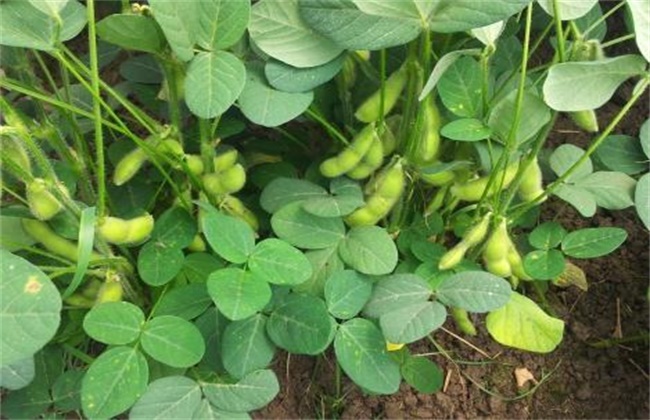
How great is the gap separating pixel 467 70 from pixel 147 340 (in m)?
0.51

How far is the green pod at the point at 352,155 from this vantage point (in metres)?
1.04

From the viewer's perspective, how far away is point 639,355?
4.16 ft

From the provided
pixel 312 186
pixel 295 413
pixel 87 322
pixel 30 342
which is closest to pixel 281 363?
pixel 295 413

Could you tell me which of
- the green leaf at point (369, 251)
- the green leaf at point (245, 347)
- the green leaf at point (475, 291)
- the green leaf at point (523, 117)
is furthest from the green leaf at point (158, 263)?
the green leaf at point (523, 117)

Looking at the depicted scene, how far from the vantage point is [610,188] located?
1076mm

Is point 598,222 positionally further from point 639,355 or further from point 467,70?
point 467,70

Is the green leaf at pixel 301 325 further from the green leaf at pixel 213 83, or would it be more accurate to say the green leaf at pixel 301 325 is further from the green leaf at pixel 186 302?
the green leaf at pixel 213 83

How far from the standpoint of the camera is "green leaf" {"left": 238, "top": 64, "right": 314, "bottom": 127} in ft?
3.11

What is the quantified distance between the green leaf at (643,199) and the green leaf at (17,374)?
0.77 metres

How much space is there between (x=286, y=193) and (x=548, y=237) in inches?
14.5

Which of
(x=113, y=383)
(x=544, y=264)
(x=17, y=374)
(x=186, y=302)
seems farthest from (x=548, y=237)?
(x=17, y=374)

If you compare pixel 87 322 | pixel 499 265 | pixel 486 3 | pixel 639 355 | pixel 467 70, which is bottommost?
pixel 639 355

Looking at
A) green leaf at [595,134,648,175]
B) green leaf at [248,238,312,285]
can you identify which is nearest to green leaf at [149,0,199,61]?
green leaf at [248,238,312,285]

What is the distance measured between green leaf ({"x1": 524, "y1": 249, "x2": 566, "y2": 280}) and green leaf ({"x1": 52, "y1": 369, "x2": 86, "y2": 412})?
2.04 ft
